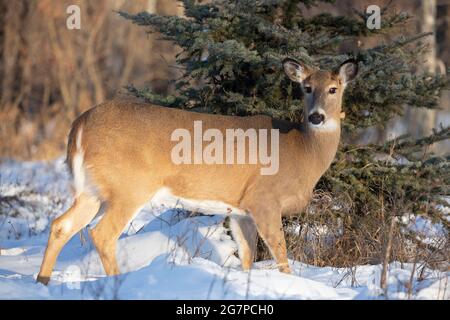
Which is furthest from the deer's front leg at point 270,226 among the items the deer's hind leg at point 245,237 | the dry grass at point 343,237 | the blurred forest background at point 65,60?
the blurred forest background at point 65,60

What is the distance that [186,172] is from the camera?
6.75 metres

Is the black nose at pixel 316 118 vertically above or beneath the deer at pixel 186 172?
above

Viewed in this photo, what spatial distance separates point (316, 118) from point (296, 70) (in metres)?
0.66

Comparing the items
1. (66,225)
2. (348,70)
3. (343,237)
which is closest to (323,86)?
(348,70)

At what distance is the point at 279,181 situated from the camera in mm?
6945

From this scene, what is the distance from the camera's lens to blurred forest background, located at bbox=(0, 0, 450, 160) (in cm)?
1856

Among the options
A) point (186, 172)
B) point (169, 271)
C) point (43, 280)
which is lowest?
point (43, 280)

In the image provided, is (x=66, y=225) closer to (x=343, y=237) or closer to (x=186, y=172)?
(x=186, y=172)

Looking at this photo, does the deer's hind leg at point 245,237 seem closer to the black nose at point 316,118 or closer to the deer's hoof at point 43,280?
A: the black nose at point 316,118

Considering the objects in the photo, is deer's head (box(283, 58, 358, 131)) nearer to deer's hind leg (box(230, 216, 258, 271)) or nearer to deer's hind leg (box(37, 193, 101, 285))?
deer's hind leg (box(230, 216, 258, 271))

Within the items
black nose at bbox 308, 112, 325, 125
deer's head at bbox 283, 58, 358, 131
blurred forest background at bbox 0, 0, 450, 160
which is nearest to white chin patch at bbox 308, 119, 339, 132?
deer's head at bbox 283, 58, 358, 131

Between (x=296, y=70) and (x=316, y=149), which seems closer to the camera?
(x=316, y=149)

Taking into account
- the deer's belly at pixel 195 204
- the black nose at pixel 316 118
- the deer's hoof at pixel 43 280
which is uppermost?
the black nose at pixel 316 118

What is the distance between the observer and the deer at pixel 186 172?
6508mm
